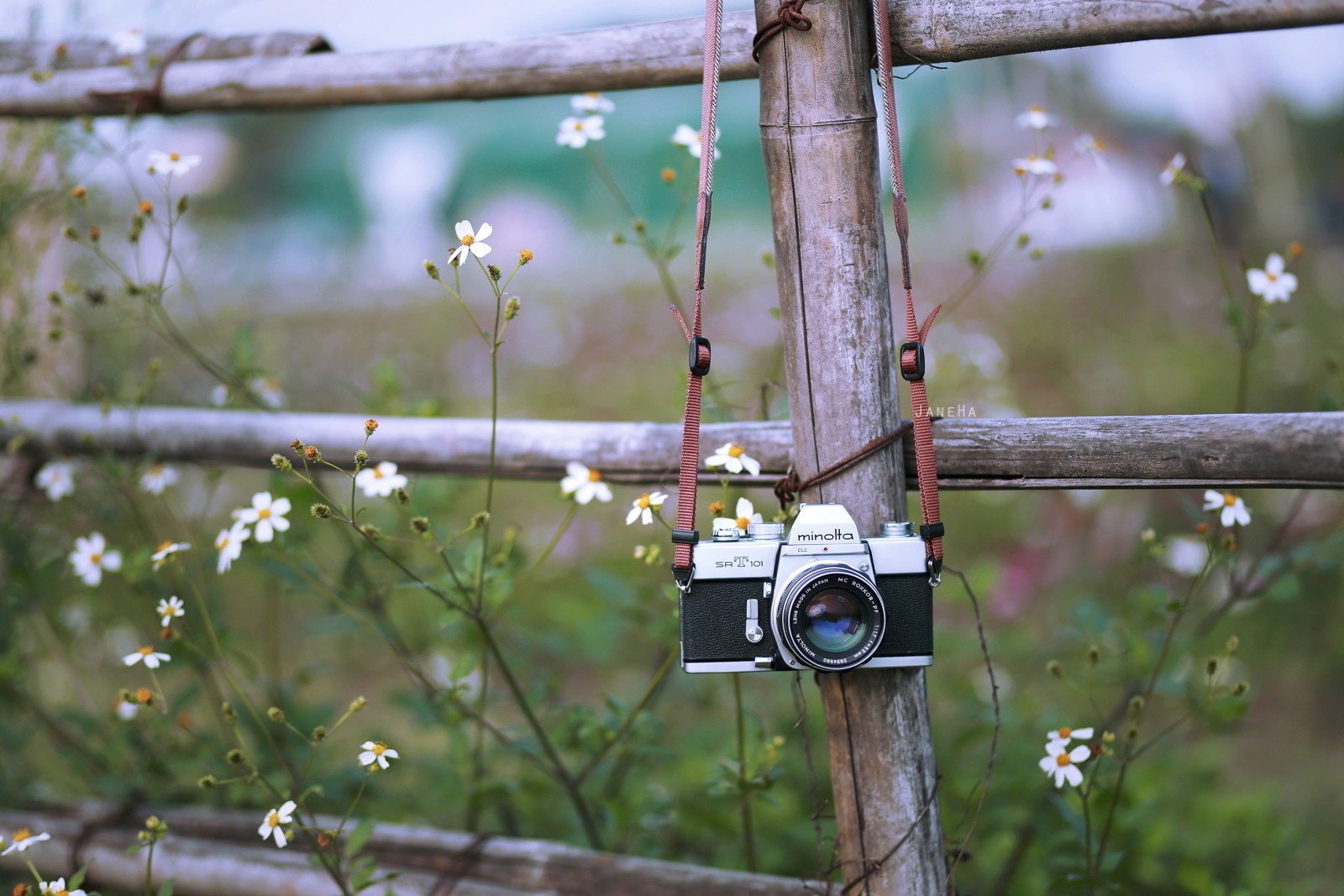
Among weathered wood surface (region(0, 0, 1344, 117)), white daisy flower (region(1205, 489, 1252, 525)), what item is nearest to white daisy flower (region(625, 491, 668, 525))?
weathered wood surface (region(0, 0, 1344, 117))

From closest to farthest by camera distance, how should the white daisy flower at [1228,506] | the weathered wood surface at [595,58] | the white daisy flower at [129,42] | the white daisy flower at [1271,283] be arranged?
the weathered wood surface at [595,58], the white daisy flower at [1228,506], the white daisy flower at [1271,283], the white daisy flower at [129,42]

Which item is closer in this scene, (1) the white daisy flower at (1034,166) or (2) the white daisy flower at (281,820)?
(2) the white daisy flower at (281,820)

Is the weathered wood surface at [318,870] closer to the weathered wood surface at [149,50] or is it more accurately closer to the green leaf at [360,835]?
the green leaf at [360,835]

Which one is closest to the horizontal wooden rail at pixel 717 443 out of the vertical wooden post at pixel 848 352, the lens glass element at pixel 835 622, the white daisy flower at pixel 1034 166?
the vertical wooden post at pixel 848 352

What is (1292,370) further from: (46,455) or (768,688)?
(46,455)

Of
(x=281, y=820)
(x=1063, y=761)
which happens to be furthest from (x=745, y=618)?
(x=281, y=820)

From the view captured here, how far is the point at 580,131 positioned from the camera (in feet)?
4.50

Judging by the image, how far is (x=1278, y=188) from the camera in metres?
3.67

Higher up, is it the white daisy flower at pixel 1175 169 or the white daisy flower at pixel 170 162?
the white daisy flower at pixel 170 162

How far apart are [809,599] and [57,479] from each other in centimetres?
142

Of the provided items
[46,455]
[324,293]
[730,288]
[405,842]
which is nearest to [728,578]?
[405,842]

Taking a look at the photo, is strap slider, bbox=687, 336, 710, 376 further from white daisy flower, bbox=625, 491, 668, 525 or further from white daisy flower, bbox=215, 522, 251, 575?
white daisy flower, bbox=215, 522, 251, 575

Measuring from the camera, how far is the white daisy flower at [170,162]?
4.27ft

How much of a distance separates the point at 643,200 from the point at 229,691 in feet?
10.9
